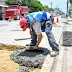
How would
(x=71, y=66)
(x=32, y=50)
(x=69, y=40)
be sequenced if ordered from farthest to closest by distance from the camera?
(x=69, y=40) < (x=32, y=50) < (x=71, y=66)

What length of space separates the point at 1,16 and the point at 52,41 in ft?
94.4

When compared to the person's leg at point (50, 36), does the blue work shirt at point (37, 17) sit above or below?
above

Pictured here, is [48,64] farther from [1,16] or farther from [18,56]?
[1,16]

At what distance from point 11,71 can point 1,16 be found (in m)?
29.5

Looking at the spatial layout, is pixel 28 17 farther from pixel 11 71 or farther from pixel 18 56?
pixel 11 71

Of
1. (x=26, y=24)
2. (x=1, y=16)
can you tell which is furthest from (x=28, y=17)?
(x=1, y=16)

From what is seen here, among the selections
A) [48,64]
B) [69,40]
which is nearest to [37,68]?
[48,64]

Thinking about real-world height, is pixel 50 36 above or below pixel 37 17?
below

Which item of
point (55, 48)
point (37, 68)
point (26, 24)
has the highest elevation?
point (26, 24)

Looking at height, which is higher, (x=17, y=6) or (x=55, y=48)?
(x=17, y=6)

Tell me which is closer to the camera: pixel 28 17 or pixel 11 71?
pixel 11 71

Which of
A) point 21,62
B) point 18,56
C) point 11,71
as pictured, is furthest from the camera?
point 18,56

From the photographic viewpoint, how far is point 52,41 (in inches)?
160

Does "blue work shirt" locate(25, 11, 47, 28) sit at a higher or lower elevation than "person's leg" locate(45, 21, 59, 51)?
higher
